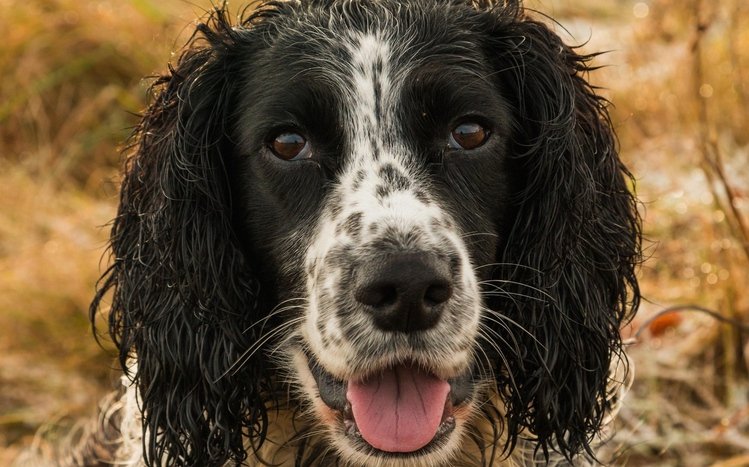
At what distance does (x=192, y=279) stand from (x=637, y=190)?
3523mm

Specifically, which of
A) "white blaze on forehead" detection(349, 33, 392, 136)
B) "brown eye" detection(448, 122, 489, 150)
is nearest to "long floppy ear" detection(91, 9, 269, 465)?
"white blaze on forehead" detection(349, 33, 392, 136)

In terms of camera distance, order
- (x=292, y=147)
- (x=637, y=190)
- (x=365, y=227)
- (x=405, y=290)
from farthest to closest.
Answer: (x=637, y=190)
(x=292, y=147)
(x=365, y=227)
(x=405, y=290)

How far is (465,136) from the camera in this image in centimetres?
305

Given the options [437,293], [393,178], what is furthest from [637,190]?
[437,293]

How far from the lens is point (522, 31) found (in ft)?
10.9

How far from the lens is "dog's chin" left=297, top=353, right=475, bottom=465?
2.84m

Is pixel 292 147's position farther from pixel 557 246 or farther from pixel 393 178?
pixel 557 246

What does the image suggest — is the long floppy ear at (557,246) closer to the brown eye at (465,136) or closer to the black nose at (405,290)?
the brown eye at (465,136)

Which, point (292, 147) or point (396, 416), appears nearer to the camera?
point (396, 416)

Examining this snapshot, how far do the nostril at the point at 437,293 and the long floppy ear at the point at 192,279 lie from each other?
0.75 metres

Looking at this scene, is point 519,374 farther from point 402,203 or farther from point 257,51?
point 257,51

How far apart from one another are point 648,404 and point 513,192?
1956mm

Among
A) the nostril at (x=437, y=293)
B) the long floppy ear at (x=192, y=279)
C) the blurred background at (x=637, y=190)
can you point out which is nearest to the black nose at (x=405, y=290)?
the nostril at (x=437, y=293)

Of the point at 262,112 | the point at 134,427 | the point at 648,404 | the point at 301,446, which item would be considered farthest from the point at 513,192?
the point at 648,404
